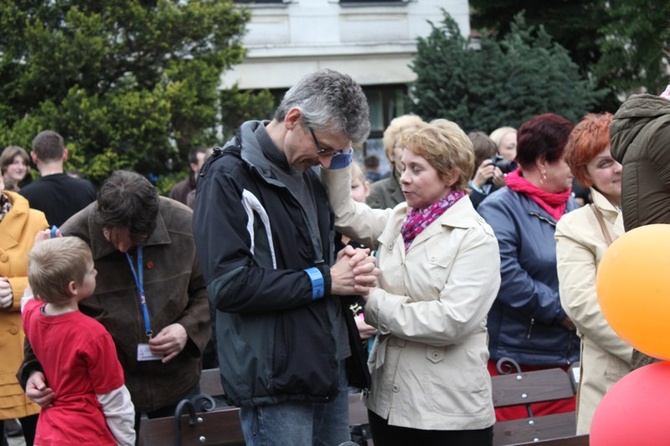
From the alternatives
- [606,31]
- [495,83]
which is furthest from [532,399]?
[606,31]

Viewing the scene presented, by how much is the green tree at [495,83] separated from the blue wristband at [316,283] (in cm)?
1130

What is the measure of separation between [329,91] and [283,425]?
1124 mm

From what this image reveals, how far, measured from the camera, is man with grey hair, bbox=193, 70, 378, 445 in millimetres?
3475

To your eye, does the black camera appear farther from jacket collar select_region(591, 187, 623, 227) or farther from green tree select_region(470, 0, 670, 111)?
green tree select_region(470, 0, 670, 111)

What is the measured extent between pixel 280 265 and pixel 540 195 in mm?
2086

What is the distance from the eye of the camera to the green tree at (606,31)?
14148 mm

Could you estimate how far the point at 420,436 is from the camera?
13.1 feet

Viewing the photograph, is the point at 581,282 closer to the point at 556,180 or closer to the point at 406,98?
the point at 556,180

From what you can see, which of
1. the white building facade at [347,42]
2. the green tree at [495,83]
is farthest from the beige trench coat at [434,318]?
the white building facade at [347,42]

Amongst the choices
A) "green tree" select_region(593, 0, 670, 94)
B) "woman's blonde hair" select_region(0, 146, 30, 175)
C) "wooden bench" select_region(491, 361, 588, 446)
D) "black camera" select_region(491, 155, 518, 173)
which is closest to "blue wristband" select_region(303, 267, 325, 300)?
"wooden bench" select_region(491, 361, 588, 446)

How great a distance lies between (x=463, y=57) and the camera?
15047 millimetres

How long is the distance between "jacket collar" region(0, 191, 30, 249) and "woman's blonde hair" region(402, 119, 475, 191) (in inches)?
91.0

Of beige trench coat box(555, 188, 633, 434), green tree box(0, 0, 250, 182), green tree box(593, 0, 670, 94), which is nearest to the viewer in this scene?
beige trench coat box(555, 188, 633, 434)

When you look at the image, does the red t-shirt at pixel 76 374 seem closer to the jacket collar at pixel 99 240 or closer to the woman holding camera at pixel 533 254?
the jacket collar at pixel 99 240
